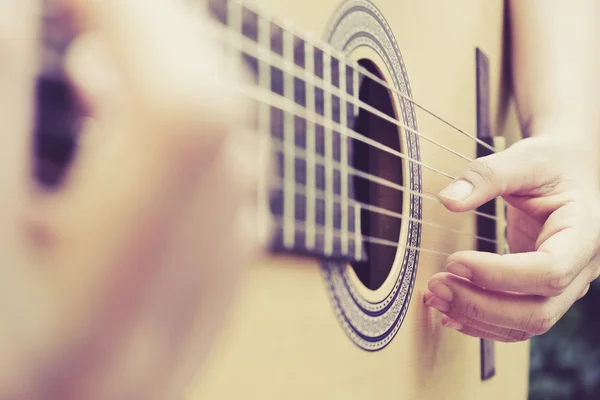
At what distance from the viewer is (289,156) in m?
0.41

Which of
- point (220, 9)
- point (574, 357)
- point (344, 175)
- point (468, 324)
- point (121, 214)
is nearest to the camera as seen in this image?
point (121, 214)

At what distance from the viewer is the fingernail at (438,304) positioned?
76 cm

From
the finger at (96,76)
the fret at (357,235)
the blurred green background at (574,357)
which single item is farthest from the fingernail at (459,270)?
the blurred green background at (574,357)

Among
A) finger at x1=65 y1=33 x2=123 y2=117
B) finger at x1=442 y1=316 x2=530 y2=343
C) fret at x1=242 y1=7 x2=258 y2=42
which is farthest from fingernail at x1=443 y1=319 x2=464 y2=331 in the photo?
finger at x1=65 y1=33 x2=123 y2=117

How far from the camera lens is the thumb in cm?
67

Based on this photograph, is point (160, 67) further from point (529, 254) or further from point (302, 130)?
A: point (529, 254)

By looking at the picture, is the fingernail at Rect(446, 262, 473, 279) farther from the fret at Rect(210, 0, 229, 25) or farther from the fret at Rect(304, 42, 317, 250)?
the fret at Rect(210, 0, 229, 25)

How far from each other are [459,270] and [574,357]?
98cm

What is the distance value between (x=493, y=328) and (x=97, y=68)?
68cm

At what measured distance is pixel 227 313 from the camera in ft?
0.94

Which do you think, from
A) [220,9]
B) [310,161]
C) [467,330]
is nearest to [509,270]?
[467,330]

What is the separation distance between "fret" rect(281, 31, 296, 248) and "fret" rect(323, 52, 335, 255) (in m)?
0.05

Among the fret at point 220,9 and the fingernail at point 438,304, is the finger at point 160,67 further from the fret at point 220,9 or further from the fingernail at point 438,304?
the fingernail at point 438,304

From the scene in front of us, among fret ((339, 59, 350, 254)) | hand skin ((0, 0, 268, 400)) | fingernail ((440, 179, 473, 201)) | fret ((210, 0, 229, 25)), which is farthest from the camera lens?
fingernail ((440, 179, 473, 201))
